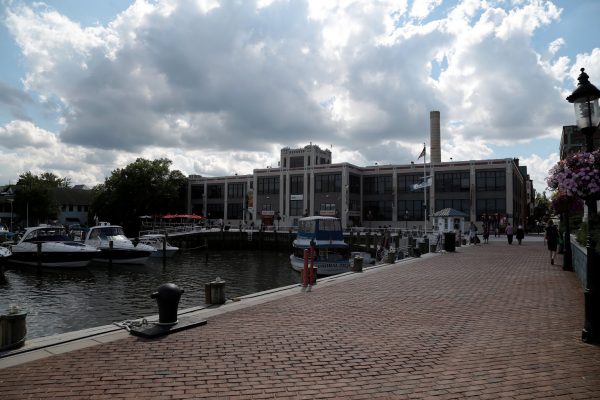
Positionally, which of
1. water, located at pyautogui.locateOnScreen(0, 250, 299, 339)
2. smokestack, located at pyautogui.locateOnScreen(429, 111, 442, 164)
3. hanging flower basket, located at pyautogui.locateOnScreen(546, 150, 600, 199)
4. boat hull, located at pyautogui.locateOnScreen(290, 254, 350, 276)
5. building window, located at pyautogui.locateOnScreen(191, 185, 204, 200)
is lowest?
A: water, located at pyautogui.locateOnScreen(0, 250, 299, 339)

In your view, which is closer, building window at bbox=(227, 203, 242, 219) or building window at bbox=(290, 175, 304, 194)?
building window at bbox=(290, 175, 304, 194)

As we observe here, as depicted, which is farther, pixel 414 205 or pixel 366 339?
pixel 414 205

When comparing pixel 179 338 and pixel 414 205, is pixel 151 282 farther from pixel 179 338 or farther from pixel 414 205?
pixel 414 205

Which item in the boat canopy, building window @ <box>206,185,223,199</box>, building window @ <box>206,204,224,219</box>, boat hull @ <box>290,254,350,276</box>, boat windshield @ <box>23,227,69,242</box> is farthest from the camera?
building window @ <box>206,185,223,199</box>

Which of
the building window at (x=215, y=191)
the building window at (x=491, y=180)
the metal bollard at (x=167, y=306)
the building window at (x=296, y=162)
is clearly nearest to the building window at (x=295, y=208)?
the building window at (x=296, y=162)

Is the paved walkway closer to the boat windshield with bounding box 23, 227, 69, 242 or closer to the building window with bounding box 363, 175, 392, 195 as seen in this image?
the boat windshield with bounding box 23, 227, 69, 242

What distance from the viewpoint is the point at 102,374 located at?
641cm

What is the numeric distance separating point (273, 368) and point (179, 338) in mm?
2685

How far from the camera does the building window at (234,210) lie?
87188mm

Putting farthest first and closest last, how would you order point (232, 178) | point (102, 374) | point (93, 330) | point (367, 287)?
point (232, 178), point (367, 287), point (93, 330), point (102, 374)

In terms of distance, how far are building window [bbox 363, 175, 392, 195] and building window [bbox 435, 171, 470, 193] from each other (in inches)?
328

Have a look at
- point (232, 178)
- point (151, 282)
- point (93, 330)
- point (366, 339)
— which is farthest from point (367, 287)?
point (232, 178)

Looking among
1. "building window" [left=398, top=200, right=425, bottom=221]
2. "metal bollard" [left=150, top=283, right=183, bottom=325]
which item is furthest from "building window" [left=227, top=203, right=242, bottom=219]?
"metal bollard" [left=150, top=283, right=183, bottom=325]

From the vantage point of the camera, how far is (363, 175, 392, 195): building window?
72.9 meters
